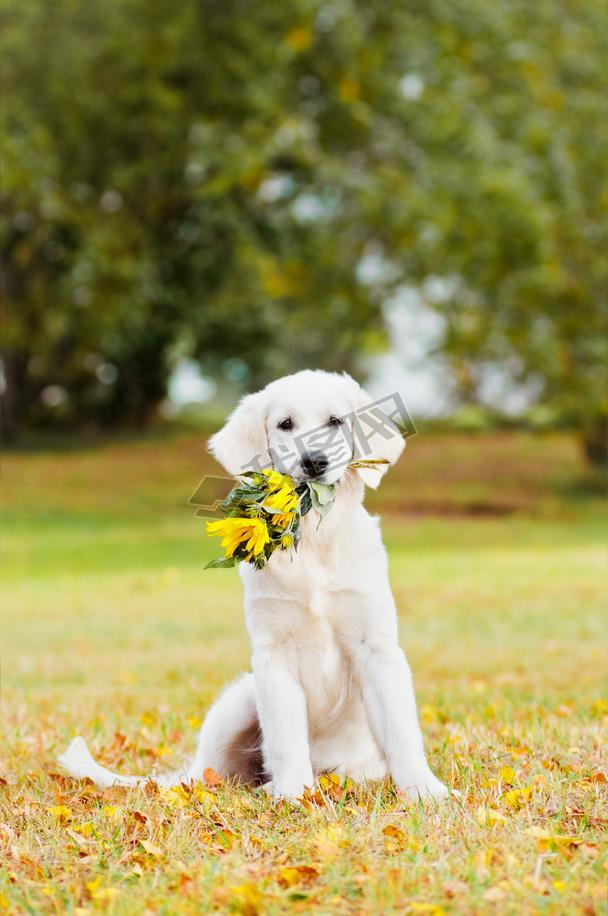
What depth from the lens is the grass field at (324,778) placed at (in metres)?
3.21

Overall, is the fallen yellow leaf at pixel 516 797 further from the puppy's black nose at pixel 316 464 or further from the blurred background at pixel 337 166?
the blurred background at pixel 337 166

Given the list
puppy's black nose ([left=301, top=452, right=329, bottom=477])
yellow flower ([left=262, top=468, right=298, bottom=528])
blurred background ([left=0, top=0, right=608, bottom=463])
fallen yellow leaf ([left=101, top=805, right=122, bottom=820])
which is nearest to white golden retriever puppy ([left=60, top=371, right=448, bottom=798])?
puppy's black nose ([left=301, top=452, right=329, bottom=477])

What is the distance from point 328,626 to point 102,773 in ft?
3.99

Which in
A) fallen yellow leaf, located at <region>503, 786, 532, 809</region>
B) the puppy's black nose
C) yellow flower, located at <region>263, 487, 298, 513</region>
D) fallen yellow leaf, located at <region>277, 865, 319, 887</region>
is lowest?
fallen yellow leaf, located at <region>503, 786, 532, 809</region>

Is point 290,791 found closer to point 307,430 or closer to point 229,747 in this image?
point 229,747

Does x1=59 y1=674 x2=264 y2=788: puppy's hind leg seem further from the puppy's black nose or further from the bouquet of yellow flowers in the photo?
the puppy's black nose

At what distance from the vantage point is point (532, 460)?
25234 mm

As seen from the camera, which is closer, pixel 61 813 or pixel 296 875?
pixel 296 875

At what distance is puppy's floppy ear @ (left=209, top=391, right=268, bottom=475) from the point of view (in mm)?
4418

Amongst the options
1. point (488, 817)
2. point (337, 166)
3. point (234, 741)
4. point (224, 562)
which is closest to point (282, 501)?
point (224, 562)

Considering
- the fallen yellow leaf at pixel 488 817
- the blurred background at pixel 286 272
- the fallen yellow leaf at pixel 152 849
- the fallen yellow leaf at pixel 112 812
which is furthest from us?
the blurred background at pixel 286 272

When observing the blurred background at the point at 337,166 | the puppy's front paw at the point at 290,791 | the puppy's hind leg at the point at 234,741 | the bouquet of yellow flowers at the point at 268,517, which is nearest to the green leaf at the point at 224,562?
the bouquet of yellow flowers at the point at 268,517

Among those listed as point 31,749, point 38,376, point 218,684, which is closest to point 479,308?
point 38,376

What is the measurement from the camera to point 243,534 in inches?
157
